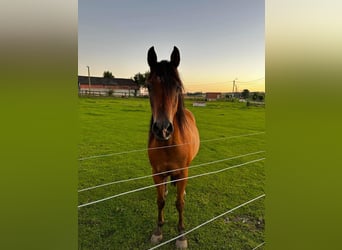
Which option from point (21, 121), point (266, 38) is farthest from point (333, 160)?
point (21, 121)

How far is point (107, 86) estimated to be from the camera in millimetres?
787

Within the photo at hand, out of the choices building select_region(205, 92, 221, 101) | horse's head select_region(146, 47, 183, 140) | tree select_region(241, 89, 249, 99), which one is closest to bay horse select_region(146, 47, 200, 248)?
horse's head select_region(146, 47, 183, 140)

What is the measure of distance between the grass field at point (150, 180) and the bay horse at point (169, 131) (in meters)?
0.07

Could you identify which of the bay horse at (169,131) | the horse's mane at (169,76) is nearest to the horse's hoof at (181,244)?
the bay horse at (169,131)

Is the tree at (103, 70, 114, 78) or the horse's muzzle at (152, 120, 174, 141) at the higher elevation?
the tree at (103, 70, 114, 78)

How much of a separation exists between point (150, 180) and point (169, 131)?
501 millimetres

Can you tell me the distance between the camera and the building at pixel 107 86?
0.69 m

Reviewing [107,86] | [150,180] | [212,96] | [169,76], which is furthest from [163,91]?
[150,180]

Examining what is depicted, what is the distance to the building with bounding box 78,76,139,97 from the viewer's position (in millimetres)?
694

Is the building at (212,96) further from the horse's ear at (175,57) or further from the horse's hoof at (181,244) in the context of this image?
the horse's hoof at (181,244)

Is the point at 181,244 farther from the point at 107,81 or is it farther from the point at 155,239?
the point at 107,81

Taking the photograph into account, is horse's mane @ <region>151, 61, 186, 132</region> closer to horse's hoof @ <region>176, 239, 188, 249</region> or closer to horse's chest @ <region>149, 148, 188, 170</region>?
horse's chest @ <region>149, 148, 188, 170</region>

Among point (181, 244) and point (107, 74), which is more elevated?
point (107, 74)

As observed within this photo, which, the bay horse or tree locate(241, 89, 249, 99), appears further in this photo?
tree locate(241, 89, 249, 99)
